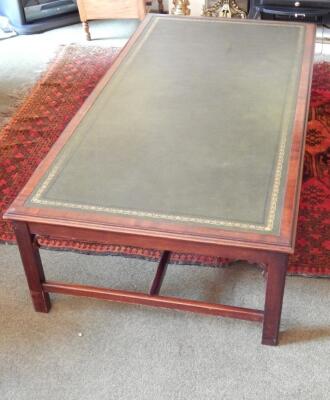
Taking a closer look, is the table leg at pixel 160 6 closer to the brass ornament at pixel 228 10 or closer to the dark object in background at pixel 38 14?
the brass ornament at pixel 228 10

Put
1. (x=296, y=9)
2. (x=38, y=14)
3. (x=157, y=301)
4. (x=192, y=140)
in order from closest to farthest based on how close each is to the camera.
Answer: (x=157, y=301)
(x=192, y=140)
(x=296, y=9)
(x=38, y=14)

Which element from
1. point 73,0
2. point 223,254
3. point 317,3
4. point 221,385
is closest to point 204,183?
point 223,254

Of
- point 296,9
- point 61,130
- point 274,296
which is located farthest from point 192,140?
point 296,9

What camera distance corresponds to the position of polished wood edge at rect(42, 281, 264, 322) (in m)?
1.52

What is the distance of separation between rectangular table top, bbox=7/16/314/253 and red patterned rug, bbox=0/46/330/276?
0.38 meters

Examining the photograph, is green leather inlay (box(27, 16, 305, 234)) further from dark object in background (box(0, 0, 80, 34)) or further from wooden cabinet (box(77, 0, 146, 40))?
dark object in background (box(0, 0, 80, 34))

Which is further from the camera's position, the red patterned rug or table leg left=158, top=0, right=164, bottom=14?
table leg left=158, top=0, right=164, bottom=14

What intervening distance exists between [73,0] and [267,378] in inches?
106

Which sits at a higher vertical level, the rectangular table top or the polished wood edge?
the rectangular table top

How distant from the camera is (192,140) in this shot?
5.53 ft

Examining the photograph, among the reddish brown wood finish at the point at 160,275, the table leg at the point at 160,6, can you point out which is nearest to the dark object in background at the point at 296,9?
the table leg at the point at 160,6

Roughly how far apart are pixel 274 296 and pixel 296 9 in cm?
204

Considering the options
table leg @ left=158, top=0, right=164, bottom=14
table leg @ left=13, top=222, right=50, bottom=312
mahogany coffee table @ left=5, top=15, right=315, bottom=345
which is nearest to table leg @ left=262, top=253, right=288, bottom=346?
mahogany coffee table @ left=5, top=15, right=315, bottom=345

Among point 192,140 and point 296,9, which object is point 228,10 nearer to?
Answer: point 296,9
